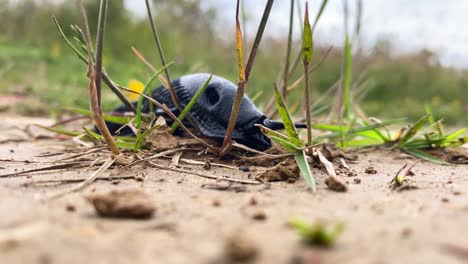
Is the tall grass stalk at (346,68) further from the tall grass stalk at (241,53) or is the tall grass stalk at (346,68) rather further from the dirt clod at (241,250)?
the dirt clod at (241,250)

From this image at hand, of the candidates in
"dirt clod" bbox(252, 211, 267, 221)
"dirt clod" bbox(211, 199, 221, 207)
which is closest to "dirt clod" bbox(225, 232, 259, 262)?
"dirt clod" bbox(252, 211, 267, 221)

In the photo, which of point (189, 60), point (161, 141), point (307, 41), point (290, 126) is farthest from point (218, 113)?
point (189, 60)

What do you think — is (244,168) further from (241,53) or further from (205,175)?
(241,53)

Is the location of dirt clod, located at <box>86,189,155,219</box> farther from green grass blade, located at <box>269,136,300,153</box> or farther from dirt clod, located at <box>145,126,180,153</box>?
dirt clod, located at <box>145,126,180,153</box>

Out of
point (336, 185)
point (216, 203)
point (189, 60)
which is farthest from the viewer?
point (189, 60)

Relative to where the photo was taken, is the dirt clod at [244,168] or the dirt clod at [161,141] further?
the dirt clod at [161,141]

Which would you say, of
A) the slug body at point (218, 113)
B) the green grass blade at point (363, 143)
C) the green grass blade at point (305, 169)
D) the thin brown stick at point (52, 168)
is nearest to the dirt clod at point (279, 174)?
the green grass blade at point (305, 169)
